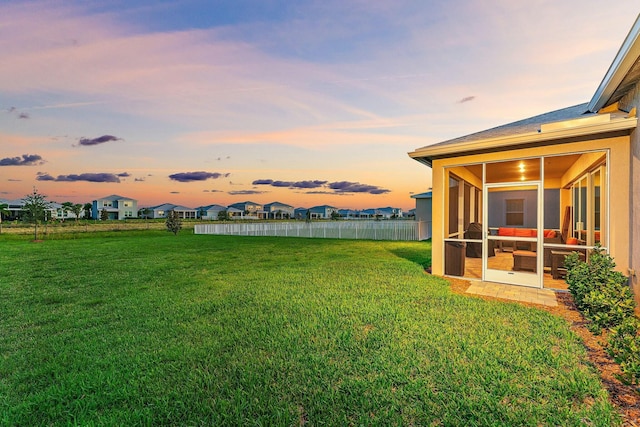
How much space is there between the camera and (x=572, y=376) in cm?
311

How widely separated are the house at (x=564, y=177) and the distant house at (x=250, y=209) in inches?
2819

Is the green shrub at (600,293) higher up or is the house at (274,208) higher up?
the house at (274,208)

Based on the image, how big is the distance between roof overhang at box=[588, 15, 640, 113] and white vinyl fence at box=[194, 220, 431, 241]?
13.9 metres

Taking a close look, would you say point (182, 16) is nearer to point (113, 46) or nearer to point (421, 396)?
point (113, 46)

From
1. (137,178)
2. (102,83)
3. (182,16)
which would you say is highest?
(182,16)

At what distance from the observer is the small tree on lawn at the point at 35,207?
2034 cm

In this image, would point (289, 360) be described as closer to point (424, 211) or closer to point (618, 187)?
point (618, 187)

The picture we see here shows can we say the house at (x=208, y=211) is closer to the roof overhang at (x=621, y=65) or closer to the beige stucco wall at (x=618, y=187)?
the beige stucco wall at (x=618, y=187)

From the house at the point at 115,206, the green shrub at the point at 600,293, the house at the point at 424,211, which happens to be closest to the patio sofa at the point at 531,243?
the green shrub at the point at 600,293

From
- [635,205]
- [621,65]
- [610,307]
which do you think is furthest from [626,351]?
[621,65]

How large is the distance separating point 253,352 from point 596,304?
4.40m

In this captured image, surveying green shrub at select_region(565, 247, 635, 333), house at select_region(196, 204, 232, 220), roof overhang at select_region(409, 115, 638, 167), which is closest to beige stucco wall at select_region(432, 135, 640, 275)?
roof overhang at select_region(409, 115, 638, 167)

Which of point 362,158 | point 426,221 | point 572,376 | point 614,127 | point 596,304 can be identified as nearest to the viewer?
point 572,376

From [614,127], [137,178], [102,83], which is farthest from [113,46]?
[137,178]
